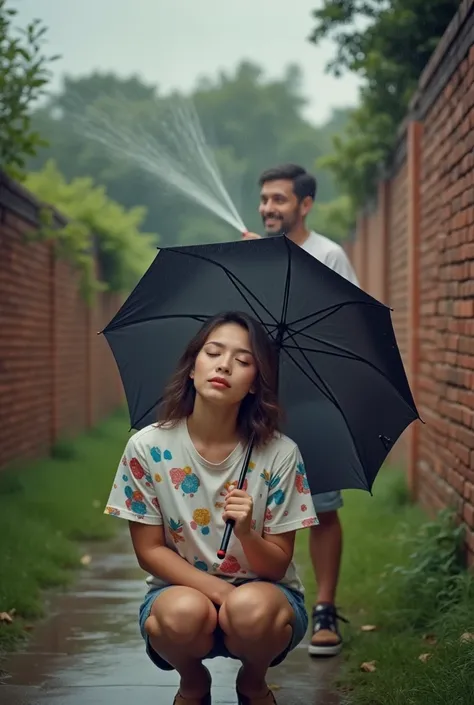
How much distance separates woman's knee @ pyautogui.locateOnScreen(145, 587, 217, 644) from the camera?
12.4 feet

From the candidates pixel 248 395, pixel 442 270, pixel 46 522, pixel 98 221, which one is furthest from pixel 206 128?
pixel 248 395

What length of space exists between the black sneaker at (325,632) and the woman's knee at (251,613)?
5.13 ft

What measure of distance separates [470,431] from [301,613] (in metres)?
1.87

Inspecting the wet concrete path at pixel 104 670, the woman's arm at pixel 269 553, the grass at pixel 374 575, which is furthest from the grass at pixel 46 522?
the woman's arm at pixel 269 553

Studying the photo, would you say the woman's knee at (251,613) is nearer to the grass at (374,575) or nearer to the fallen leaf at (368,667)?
the grass at (374,575)

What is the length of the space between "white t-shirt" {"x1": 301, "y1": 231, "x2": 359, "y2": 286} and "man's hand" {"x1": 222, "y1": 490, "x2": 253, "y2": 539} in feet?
6.25

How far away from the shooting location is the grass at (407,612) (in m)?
4.29

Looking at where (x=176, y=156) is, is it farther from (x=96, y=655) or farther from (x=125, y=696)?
(x=125, y=696)

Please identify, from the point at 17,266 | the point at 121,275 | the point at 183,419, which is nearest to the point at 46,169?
the point at 121,275

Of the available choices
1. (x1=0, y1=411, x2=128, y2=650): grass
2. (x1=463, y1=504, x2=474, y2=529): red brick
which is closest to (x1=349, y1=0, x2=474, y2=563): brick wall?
(x1=463, y1=504, x2=474, y2=529): red brick

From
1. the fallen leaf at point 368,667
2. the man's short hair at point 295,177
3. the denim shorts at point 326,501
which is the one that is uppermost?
the man's short hair at point 295,177

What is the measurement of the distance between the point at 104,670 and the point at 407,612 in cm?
143

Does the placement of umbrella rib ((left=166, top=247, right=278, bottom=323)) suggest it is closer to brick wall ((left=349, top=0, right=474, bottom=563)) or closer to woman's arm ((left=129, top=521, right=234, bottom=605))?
woman's arm ((left=129, top=521, right=234, bottom=605))

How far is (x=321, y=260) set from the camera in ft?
18.0
